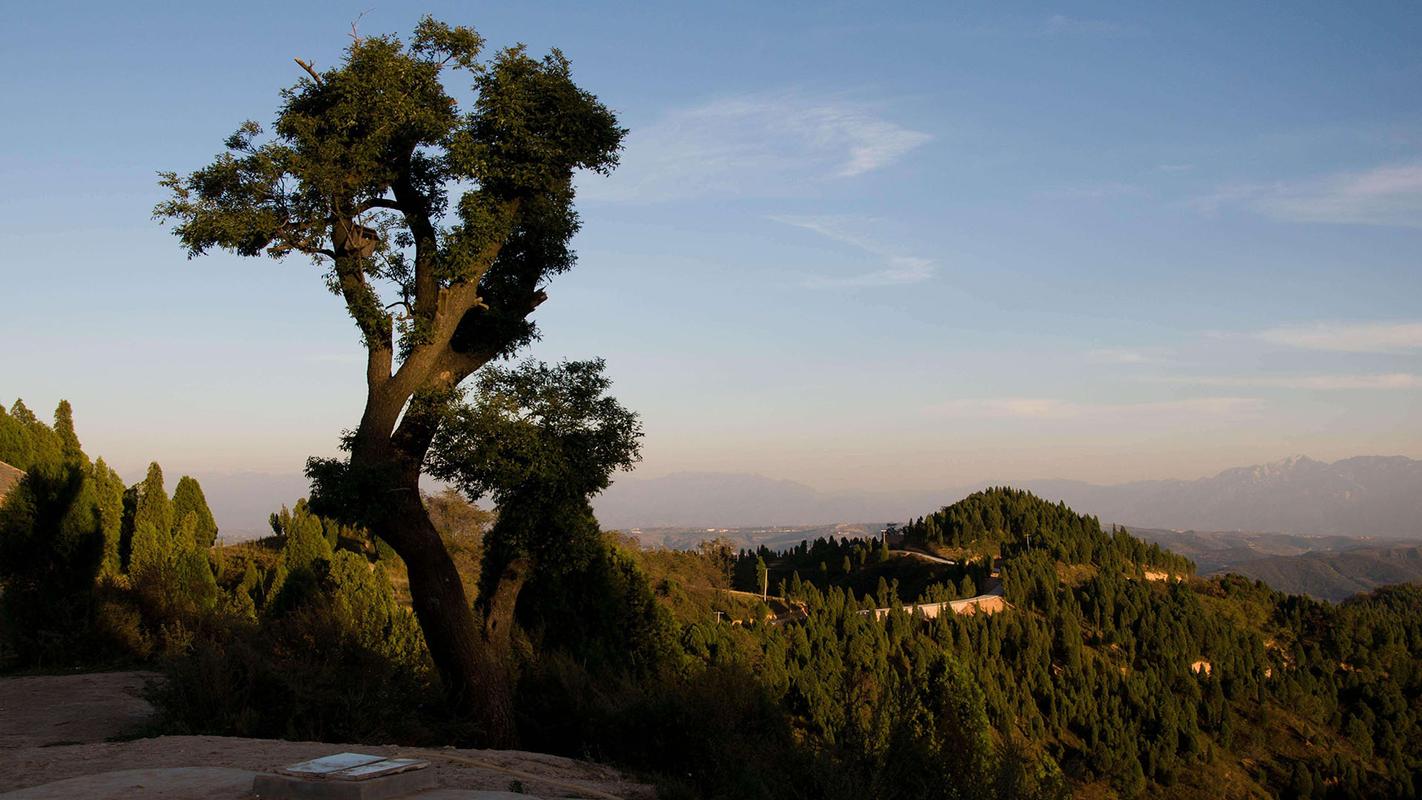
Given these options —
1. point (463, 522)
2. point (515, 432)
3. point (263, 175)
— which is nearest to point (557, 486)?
point (515, 432)

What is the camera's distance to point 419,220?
1285 centimetres

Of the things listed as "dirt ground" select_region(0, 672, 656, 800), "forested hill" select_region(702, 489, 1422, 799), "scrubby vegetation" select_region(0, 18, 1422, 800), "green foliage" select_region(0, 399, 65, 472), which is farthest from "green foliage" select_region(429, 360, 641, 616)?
"green foliage" select_region(0, 399, 65, 472)

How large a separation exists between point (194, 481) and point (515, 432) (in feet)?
75.9

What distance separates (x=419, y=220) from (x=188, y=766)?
7760mm

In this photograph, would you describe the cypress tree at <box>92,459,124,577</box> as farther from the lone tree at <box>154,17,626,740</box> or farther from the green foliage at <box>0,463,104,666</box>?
the lone tree at <box>154,17,626,740</box>

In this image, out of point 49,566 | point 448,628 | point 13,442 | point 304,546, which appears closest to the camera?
point 448,628

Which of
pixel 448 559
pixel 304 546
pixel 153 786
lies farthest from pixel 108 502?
pixel 153 786

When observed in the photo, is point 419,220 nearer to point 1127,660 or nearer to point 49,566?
point 49,566

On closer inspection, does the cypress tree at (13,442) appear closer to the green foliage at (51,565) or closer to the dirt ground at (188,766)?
the green foliage at (51,565)

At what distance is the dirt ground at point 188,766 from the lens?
5.93m

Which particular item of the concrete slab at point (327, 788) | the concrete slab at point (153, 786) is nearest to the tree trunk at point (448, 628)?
the concrete slab at point (153, 786)

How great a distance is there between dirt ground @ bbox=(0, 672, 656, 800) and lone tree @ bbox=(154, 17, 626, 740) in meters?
3.04

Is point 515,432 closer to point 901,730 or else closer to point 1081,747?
point 901,730

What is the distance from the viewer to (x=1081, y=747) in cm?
4131
